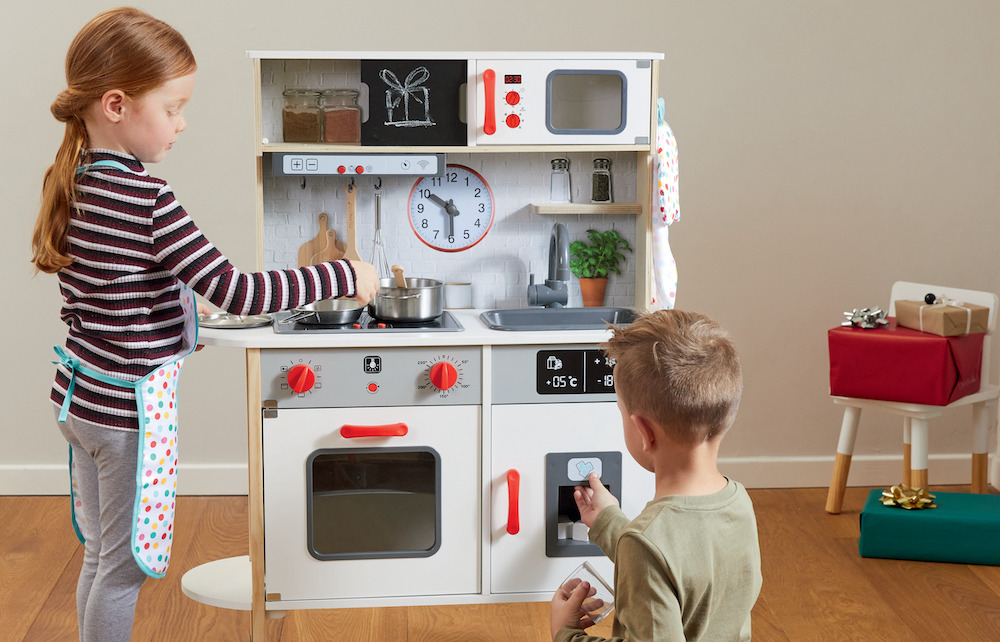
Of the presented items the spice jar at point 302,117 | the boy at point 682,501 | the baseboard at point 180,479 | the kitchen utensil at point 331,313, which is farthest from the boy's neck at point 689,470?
the baseboard at point 180,479

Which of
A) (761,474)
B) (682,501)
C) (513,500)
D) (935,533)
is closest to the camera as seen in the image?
(682,501)

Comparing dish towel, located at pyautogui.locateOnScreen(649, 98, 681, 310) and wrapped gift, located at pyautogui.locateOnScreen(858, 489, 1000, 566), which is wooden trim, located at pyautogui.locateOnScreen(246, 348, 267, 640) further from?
wrapped gift, located at pyautogui.locateOnScreen(858, 489, 1000, 566)

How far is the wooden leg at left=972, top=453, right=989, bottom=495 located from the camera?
3270 millimetres

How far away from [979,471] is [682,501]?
7.78ft

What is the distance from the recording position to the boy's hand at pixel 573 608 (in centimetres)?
151

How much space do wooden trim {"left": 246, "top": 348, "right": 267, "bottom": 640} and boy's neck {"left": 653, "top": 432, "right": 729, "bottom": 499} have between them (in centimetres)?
110

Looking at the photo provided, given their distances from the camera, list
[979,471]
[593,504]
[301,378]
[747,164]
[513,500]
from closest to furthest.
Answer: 1. [593,504]
2. [301,378]
3. [513,500]
4. [979,471]
5. [747,164]

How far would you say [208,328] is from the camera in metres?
2.22

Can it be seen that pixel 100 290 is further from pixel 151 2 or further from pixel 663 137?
pixel 151 2

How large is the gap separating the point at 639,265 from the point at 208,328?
111 cm

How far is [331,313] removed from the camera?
2.29 m

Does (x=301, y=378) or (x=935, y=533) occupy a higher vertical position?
(x=301, y=378)

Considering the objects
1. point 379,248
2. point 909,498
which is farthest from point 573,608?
point 909,498

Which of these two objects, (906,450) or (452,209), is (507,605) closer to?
(452,209)
